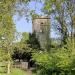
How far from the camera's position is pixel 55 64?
22.3 metres

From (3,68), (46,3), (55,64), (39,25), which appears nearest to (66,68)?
(55,64)

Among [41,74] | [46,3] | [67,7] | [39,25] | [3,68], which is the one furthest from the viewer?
[39,25]

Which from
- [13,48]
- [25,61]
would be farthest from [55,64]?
[25,61]

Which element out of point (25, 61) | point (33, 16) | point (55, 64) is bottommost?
point (25, 61)

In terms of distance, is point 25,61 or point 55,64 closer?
point 55,64

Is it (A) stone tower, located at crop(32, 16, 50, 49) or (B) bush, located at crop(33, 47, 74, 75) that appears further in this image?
(A) stone tower, located at crop(32, 16, 50, 49)

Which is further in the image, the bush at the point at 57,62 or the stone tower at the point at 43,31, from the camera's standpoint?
the stone tower at the point at 43,31

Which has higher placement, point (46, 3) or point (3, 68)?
point (46, 3)

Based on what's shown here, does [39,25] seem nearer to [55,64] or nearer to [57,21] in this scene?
[57,21]

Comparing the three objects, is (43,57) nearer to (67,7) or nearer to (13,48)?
(13,48)

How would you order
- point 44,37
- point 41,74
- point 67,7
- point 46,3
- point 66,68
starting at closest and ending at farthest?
point 46,3
point 66,68
point 41,74
point 67,7
point 44,37

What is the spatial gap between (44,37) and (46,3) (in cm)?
3867

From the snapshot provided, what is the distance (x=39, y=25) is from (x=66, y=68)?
2946 cm

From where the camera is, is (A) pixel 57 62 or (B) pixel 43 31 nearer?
(A) pixel 57 62
